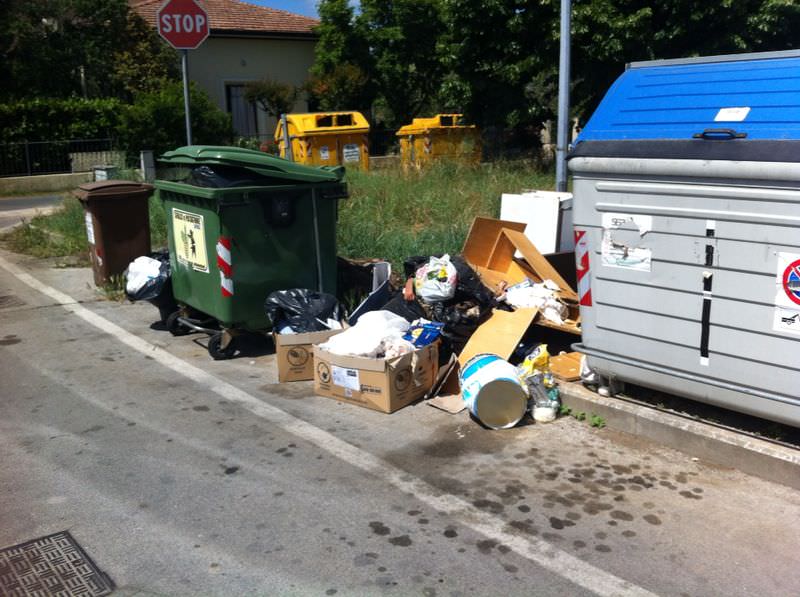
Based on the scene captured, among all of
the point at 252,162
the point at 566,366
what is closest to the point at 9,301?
the point at 252,162

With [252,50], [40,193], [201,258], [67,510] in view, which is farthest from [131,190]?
[252,50]

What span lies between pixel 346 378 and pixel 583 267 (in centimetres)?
169

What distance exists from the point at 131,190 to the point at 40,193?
43.9 ft

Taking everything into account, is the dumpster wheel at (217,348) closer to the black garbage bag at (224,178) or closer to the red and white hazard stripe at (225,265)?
the red and white hazard stripe at (225,265)

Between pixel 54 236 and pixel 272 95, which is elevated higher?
pixel 272 95

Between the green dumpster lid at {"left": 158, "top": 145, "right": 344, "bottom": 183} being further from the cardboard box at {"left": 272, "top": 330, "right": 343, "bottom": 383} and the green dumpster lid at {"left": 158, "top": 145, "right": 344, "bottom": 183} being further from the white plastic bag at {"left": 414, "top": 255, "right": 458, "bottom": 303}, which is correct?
the cardboard box at {"left": 272, "top": 330, "right": 343, "bottom": 383}

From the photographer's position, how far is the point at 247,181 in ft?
19.9

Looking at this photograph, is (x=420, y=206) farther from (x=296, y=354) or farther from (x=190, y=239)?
(x=296, y=354)

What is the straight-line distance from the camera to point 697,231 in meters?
4.05

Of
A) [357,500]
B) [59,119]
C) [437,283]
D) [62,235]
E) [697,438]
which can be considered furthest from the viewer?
→ [59,119]

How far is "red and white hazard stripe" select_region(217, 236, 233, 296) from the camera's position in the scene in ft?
19.6

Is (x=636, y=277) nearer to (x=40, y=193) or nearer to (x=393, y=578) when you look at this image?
(x=393, y=578)

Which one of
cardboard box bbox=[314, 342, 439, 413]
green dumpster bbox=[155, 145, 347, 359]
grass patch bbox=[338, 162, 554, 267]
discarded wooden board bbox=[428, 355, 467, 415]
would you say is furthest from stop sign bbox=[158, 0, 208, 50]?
discarded wooden board bbox=[428, 355, 467, 415]

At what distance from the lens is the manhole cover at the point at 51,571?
320 cm
